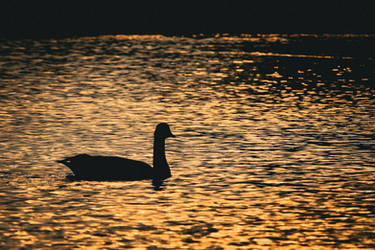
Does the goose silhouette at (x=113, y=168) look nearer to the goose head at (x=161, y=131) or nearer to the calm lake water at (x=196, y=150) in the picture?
the calm lake water at (x=196, y=150)

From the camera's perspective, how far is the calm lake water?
14344 mm

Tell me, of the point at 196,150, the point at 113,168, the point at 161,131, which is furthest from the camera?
the point at 196,150

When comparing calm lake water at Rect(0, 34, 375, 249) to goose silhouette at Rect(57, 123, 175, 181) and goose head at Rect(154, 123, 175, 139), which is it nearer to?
goose silhouette at Rect(57, 123, 175, 181)

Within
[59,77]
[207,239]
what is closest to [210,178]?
[207,239]

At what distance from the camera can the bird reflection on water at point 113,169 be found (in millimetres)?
17703

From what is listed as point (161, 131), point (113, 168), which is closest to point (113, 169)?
point (113, 168)

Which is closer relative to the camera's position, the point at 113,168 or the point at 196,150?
the point at 113,168

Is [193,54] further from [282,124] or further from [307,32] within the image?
[282,124]

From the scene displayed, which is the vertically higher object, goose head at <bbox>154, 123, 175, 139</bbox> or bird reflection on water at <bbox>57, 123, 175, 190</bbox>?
goose head at <bbox>154, 123, 175, 139</bbox>

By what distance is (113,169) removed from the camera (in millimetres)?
17719

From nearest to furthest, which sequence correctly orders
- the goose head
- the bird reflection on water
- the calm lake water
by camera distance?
the calm lake water → the bird reflection on water → the goose head

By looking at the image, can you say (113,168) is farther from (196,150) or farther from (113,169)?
(196,150)

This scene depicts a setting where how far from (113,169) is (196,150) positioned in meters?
3.68

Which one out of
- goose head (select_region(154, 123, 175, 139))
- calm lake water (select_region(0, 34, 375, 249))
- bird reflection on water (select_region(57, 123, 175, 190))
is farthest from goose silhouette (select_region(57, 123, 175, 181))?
goose head (select_region(154, 123, 175, 139))
